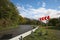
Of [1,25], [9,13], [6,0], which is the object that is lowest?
[1,25]

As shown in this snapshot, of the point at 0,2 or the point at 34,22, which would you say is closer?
the point at 0,2

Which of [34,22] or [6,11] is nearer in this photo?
[6,11]

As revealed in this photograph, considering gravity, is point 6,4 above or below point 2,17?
above

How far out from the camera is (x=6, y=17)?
2132 inches

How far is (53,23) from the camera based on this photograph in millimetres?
99312

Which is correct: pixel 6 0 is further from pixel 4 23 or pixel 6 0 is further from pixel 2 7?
pixel 4 23

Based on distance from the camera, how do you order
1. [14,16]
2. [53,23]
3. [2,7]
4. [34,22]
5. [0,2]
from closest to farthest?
[0,2], [2,7], [14,16], [53,23], [34,22]

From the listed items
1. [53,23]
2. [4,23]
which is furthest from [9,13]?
[53,23]

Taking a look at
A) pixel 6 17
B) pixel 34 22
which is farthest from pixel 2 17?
pixel 34 22

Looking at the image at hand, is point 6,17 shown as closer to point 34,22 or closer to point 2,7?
point 2,7

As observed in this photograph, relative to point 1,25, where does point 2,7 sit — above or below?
above

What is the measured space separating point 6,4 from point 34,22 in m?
64.7

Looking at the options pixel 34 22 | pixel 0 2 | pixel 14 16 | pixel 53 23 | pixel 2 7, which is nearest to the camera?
pixel 0 2

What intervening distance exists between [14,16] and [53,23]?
40.4 meters
